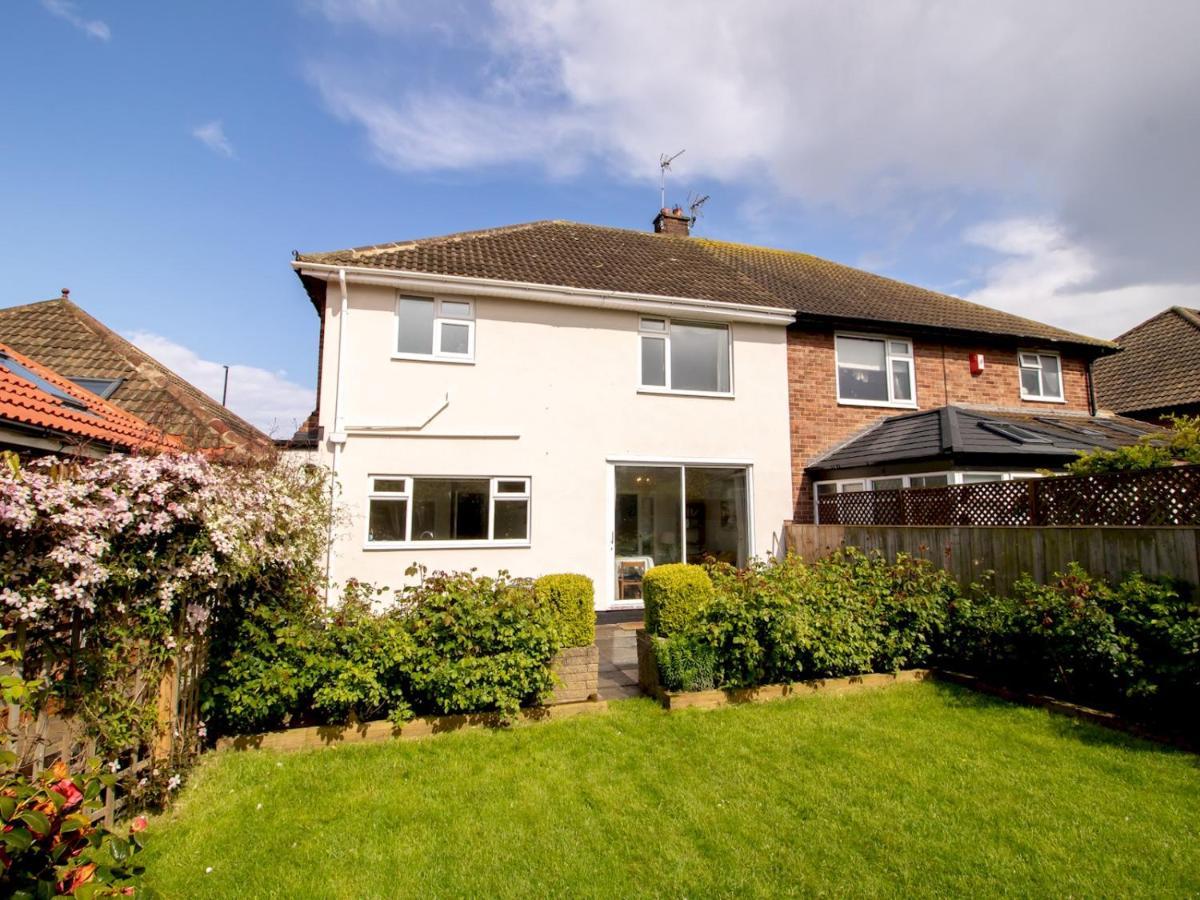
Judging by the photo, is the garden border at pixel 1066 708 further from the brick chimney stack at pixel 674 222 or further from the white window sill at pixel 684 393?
the brick chimney stack at pixel 674 222

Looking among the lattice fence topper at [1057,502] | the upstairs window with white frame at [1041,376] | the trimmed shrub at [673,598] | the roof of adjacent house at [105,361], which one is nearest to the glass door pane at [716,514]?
the lattice fence topper at [1057,502]

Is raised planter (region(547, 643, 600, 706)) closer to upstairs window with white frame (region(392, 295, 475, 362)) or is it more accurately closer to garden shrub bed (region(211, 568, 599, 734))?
garden shrub bed (region(211, 568, 599, 734))

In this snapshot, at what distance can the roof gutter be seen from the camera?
31.3 feet

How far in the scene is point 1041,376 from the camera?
1386cm

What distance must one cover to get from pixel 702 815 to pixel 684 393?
325 inches

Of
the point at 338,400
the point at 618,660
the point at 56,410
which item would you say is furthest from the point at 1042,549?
the point at 56,410

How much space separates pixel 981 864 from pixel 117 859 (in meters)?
3.86

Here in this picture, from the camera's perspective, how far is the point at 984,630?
20.3ft

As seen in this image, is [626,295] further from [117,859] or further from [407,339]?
[117,859]

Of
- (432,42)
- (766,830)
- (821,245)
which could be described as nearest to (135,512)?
(766,830)

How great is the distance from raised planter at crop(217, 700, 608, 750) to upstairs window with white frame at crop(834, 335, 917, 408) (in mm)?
9840

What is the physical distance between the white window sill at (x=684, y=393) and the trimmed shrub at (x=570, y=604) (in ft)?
19.0

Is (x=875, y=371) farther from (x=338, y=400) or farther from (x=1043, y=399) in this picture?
(x=338, y=400)

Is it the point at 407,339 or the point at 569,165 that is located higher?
the point at 569,165
